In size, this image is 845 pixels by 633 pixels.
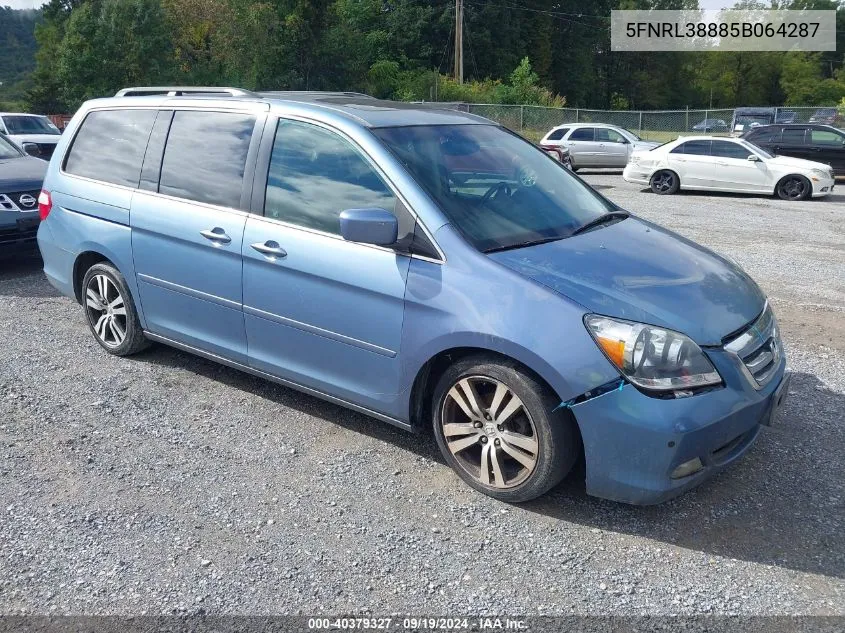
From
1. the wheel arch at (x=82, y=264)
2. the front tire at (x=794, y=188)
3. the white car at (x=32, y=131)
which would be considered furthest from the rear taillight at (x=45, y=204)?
the white car at (x=32, y=131)

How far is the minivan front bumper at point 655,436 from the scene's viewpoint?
3125mm

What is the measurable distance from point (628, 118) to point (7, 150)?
29.8 metres

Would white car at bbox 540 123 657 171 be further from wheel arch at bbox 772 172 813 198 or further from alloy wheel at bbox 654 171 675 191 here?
wheel arch at bbox 772 172 813 198

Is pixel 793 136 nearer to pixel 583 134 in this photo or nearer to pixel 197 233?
pixel 583 134

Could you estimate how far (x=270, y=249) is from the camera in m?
4.12

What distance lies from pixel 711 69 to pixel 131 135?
284ft

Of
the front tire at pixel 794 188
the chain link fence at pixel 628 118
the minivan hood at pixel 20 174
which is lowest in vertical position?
the front tire at pixel 794 188

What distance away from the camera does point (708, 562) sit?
10.4 ft

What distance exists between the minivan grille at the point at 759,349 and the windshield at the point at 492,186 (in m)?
1.04

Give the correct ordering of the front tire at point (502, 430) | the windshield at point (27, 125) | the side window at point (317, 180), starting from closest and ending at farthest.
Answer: the front tire at point (502, 430) < the side window at point (317, 180) < the windshield at point (27, 125)

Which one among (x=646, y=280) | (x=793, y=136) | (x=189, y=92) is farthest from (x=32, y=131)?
(x=646, y=280)

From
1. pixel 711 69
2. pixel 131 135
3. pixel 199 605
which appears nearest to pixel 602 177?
pixel 131 135

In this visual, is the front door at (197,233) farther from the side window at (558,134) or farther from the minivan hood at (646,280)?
the side window at (558,134)

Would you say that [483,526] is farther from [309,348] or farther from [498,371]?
[309,348]
